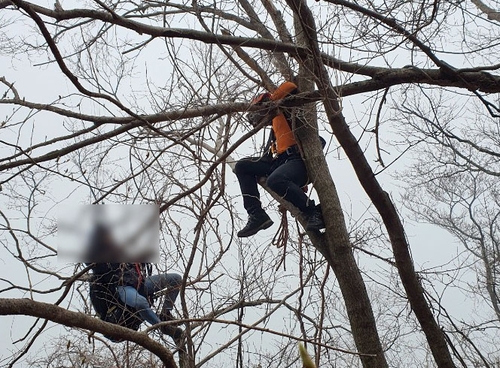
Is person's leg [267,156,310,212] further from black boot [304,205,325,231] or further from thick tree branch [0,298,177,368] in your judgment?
thick tree branch [0,298,177,368]

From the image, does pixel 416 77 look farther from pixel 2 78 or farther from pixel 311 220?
pixel 2 78

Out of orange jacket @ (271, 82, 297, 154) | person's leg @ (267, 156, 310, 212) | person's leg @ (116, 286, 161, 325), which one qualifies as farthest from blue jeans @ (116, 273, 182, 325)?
orange jacket @ (271, 82, 297, 154)

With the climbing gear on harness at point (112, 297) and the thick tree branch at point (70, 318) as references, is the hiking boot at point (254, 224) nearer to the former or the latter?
the climbing gear on harness at point (112, 297)

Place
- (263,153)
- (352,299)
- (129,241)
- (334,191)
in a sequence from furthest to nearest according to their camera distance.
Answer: (263,153)
(334,191)
(352,299)
(129,241)

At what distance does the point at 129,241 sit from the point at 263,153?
7.09 feet

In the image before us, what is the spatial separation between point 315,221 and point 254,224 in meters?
0.53

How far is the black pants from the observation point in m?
4.46

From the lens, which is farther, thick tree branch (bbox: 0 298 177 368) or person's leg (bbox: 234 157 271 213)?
person's leg (bbox: 234 157 271 213)

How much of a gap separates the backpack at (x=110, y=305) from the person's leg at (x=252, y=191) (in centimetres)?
110

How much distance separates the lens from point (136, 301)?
14.3 ft

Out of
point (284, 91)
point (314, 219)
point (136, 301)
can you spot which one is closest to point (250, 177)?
point (314, 219)

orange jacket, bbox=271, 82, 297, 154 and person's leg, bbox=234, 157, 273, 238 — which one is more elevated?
orange jacket, bbox=271, 82, 297, 154

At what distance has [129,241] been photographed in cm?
307

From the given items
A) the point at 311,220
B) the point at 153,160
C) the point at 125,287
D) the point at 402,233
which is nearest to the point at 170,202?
the point at 153,160
